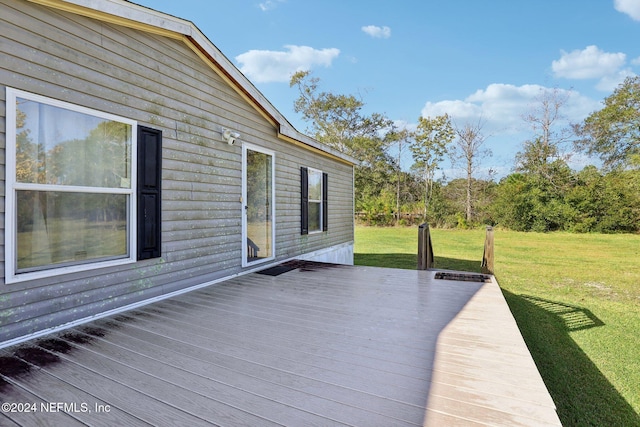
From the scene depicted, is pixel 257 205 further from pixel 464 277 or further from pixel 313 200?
pixel 464 277

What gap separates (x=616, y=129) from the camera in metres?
19.1

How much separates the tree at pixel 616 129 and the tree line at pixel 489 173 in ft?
0.15

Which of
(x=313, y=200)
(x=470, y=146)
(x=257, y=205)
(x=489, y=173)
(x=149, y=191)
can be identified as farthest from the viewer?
(x=470, y=146)

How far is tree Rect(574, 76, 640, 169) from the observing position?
18.4m

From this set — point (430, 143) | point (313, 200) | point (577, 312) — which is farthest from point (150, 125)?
point (430, 143)

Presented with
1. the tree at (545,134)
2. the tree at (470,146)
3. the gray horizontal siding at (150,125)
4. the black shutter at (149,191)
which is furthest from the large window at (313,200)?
the tree at (545,134)

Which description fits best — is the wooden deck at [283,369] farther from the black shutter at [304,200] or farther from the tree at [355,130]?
the tree at [355,130]

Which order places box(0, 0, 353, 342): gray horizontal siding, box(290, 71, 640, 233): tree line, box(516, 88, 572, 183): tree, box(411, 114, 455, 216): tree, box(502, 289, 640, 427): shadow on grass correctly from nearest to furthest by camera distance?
box(0, 0, 353, 342): gray horizontal siding, box(502, 289, 640, 427): shadow on grass, box(290, 71, 640, 233): tree line, box(516, 88, 572, 183): tree, box(411, 114, 455, 216): tree

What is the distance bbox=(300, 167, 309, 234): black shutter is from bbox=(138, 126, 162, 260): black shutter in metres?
3.32

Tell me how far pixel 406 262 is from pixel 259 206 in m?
5.33

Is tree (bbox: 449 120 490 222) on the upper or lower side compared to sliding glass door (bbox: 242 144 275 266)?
upper

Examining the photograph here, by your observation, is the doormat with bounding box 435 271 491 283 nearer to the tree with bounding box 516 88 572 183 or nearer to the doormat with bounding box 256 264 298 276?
the doormat with bounding box 256 264 298 276

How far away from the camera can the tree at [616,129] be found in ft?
60.2

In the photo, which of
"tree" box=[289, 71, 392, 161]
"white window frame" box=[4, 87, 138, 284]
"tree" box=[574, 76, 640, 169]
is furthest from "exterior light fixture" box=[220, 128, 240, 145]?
"tree" box=[574, 76, 640, 169]
